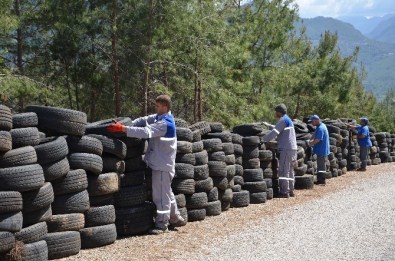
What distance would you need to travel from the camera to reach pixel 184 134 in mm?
9930

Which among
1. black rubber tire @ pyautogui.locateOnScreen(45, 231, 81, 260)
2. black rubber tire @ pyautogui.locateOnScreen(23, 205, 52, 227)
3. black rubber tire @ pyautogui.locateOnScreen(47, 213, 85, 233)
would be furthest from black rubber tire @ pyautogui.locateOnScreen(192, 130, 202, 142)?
black rubber tire @ pyautogui.locateOnScreen(23, 205, 52, 227)

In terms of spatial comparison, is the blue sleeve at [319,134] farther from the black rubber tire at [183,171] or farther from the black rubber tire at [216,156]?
the black rubber tire at [183,171]

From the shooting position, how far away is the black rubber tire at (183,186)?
9.55 meters

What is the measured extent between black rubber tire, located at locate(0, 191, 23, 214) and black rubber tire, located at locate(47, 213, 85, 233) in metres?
0.73

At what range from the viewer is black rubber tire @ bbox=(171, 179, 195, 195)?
9.55 m

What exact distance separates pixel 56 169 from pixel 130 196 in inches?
63.5

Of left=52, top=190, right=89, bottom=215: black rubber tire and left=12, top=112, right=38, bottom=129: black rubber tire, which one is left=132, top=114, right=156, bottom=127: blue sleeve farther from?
left=12, top=112, right=38, bottom=129: black rubber tire

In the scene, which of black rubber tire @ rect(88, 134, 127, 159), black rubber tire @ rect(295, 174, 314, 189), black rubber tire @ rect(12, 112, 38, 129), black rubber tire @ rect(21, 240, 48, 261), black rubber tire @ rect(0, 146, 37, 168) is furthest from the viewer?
black rubber tire @ rect(295, 174, 314, 189)

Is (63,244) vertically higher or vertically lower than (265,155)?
lower

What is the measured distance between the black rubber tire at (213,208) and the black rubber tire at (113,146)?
102 inches

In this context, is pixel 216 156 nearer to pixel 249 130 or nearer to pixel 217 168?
pixel 217 168

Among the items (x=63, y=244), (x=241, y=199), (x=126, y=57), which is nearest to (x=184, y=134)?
(x=241, y=199)

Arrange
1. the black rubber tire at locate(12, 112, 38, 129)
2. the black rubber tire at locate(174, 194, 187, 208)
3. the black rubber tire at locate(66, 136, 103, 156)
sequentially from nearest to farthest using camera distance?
the black rubber tire at locate(12, 112, 38, 129)
the black rubber tire at locate(66, 136, 103, 156)
the black rubber tire at locate(174, 194, 187, 208)

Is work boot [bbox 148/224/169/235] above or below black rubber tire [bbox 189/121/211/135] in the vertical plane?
below
